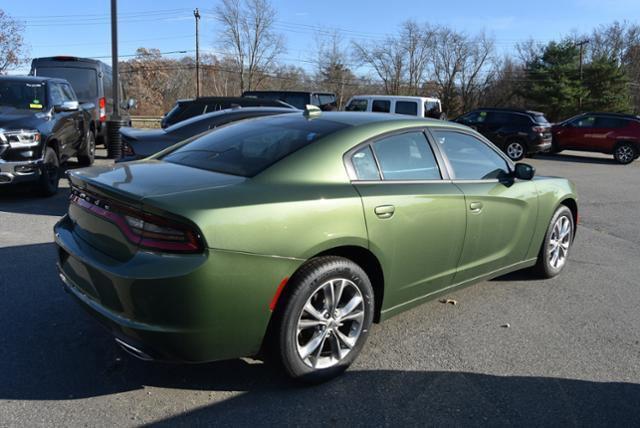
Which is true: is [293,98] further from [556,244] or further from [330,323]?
[330,323]

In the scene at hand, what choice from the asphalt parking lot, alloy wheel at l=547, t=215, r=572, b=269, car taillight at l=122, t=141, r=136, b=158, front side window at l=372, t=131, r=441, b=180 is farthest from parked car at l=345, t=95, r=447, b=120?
front side window at l=372, t=131, r=441, b=180

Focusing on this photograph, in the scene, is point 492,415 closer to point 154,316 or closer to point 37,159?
point 154,316

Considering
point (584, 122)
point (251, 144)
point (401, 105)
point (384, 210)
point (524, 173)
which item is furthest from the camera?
point (584, 122)

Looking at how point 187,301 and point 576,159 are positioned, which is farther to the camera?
point 576,159

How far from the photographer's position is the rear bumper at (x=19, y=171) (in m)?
6.98

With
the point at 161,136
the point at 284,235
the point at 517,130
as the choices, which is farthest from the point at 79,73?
the point at 517,130

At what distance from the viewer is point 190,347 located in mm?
2488

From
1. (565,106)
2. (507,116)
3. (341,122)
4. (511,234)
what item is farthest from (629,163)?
(565,106)

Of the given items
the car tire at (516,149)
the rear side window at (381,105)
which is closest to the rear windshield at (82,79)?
the rear side window at (381,105)

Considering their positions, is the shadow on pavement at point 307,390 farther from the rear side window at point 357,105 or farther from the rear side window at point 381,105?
the rear side window at point 357,105

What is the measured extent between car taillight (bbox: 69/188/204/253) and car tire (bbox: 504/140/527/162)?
1713 cm

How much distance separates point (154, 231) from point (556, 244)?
13.0ft

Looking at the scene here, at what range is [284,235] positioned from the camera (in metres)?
2.64

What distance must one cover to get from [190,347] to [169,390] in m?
0.52
